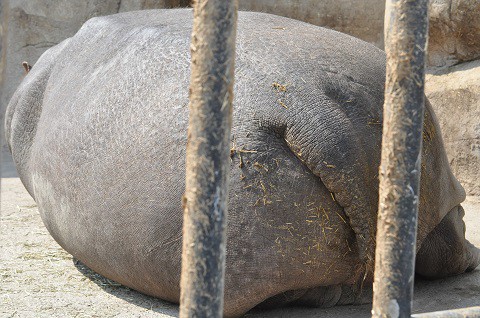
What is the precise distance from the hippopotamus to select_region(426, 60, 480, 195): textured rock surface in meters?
1.64

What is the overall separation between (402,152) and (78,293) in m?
2.00

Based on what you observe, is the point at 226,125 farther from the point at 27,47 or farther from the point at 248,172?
the point at 27,47

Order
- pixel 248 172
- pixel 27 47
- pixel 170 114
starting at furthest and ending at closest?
pixel 27 47 < pixel 170 114 < pixel 248 172

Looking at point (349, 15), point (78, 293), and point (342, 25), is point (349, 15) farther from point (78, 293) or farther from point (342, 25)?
point (78, 293)

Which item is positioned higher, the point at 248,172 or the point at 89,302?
the point at 248,172

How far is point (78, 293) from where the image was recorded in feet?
10.7

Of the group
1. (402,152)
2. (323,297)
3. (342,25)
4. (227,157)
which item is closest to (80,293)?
(323,297)

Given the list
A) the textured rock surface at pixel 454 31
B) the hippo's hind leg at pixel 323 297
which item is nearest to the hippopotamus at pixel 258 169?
the hippo's hind leg at pixel 323 297

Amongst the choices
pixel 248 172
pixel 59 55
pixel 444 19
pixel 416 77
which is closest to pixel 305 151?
pixel 248 172

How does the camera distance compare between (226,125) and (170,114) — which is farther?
(170,114)

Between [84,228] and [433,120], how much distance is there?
4.92ft

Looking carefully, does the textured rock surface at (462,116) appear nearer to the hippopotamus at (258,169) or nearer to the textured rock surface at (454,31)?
the textured rock surface at (454,31)

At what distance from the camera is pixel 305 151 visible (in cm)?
263

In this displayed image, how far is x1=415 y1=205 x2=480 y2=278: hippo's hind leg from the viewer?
128 inches
